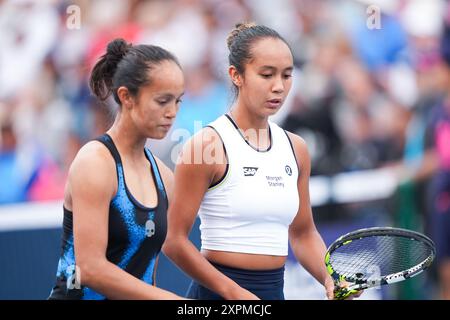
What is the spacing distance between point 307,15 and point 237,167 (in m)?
3.93

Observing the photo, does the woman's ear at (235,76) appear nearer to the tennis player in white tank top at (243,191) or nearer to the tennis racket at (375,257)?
the tennis player in white tank top at (243,191)

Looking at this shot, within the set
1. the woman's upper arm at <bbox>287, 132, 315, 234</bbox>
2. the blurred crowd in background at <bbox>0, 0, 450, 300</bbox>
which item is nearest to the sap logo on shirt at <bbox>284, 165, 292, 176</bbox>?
the woman's upper arm at <bbox>287, 132, 315, 234</bbox>

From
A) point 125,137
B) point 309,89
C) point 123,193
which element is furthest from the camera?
point 309,89

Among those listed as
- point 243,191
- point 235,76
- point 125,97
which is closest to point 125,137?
point 125,97

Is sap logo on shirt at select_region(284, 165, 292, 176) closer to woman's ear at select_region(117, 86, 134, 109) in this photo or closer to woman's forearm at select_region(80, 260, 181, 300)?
woman's ear at select_region(117, 86, 134, 109)

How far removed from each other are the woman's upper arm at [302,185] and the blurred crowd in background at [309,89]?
2.39 m

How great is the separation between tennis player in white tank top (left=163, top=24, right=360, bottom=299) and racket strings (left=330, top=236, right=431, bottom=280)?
4.3 inches

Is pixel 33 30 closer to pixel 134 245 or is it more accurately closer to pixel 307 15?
pixel 307 15

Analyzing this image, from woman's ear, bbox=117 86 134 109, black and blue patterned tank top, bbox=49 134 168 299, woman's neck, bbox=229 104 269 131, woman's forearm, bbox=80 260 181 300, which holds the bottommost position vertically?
woman's forearm, bbox=80 260 181 300

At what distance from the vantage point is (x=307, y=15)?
787 centimetres

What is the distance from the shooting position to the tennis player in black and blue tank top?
362 cm

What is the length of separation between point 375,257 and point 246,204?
67 centimetres

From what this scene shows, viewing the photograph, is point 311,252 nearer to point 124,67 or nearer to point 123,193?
point 123,193

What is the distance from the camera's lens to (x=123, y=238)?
3.75m
